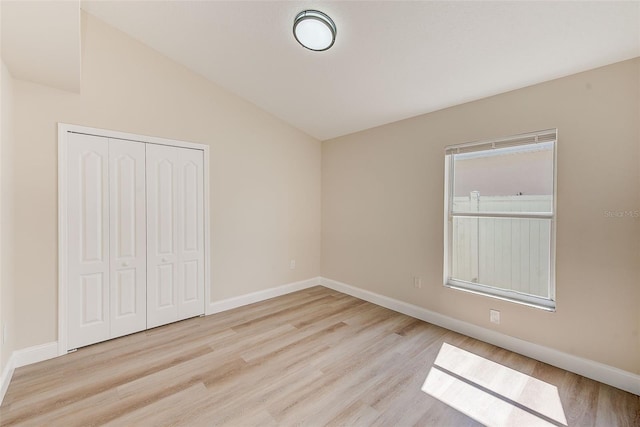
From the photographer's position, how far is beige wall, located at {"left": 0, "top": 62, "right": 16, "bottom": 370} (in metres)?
1.96

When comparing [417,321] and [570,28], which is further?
[417,321]

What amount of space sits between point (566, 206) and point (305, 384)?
2.57m

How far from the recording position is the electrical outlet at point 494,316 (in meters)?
2.56

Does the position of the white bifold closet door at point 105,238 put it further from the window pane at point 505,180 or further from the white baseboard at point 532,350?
the window pane at point 505,180

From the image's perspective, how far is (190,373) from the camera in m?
2.17

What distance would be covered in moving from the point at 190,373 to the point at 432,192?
9.73 feet

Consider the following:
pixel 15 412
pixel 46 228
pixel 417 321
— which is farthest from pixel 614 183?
pixel 46 228

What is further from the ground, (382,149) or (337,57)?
(337,57)

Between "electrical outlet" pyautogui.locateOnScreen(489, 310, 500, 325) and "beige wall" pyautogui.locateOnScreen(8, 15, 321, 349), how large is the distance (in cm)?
259

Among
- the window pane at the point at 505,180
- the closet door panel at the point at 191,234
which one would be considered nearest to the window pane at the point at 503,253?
the window pane at the point at 505,180

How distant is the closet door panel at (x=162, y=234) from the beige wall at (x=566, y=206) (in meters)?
2.61

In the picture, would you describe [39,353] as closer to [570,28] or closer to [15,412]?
[15,412]

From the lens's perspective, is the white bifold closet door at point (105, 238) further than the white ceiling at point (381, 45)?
Yes

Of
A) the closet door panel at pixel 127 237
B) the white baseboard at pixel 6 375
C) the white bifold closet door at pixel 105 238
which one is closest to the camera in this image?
the white baseboard at pixel 6 375
